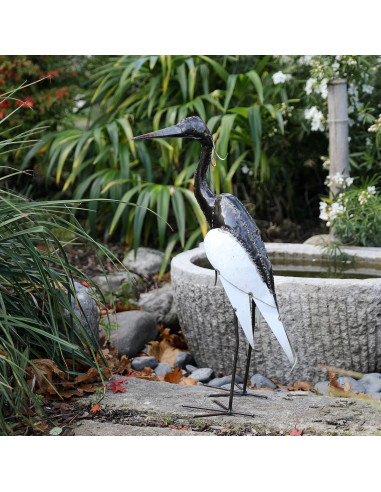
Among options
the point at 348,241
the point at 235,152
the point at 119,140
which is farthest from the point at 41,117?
the point at 348,241

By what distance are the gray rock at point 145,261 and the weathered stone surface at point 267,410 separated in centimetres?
202

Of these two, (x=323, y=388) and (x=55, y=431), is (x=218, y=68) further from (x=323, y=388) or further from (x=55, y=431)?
(x=55, y=431)

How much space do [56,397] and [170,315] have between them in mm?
1499

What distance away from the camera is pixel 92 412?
99.6 inches

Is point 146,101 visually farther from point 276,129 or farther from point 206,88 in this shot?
point 276,129

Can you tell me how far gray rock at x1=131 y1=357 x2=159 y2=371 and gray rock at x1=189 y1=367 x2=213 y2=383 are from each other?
27 centimetres

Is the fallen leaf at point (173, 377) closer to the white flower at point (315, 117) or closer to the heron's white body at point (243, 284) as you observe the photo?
the heron's white body at point (243, 284)

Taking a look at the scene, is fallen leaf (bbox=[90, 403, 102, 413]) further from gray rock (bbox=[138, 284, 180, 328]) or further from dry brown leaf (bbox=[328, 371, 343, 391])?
gray rock (bbox=[138, 284, 180, 328])

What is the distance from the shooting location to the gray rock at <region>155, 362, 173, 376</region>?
343 cm

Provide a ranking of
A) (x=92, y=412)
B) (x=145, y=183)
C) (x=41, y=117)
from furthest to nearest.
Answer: (x=41, y=117)
(x=145, y=183)
(x=92, y=412)

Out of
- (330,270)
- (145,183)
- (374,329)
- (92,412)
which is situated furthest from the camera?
(145,183)

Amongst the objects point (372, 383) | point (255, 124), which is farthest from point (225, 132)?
point (372, 383)

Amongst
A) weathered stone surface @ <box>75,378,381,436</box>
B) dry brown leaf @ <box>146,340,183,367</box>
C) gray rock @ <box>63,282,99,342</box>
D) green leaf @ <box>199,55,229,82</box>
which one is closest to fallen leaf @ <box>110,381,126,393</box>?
weathered stone surface @ <box>75,378,381,436</box>

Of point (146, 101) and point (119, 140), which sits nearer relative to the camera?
point (119, 140)
